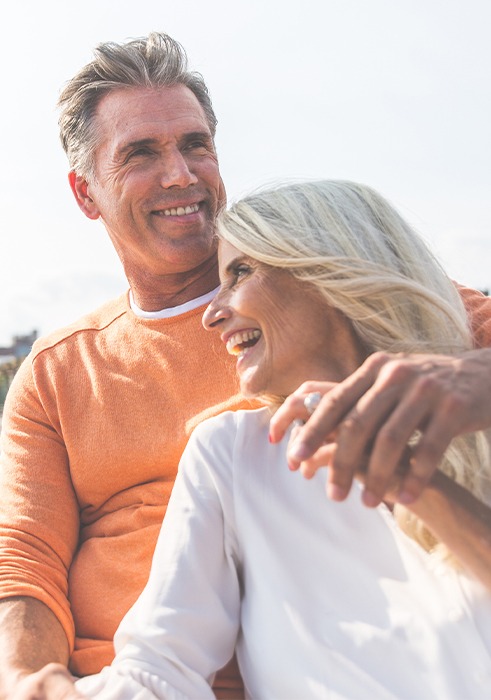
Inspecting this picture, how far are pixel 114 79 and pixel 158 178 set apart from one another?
16.2 inches

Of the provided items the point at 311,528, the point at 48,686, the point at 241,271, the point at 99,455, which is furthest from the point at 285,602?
the point at 99,455

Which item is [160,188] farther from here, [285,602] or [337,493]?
[337,493]

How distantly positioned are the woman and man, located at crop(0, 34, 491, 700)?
504 mm

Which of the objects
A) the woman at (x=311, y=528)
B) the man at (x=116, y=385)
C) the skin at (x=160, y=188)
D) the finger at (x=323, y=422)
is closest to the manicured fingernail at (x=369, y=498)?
the finger at (x=323, y=422)

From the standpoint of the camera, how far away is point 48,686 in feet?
6.10

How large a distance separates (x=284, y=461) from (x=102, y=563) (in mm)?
830

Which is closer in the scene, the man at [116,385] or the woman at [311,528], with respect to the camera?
the woman at [311,528]

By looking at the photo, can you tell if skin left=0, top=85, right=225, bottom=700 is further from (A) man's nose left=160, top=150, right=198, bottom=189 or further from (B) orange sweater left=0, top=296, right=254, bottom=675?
(B) orange sweater left=0, top=296, right=254, bottom=675

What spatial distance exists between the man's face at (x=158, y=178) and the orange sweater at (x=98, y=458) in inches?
8.8

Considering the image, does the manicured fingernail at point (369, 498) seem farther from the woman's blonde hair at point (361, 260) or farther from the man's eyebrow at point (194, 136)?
the man's eyebrow at point (194, 136)

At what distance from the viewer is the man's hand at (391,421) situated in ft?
4.44

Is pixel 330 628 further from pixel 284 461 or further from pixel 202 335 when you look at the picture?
pixel 202 335

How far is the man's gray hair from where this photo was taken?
10.5 feet

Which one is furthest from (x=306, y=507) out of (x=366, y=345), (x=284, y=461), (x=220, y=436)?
(x=366, y=345)
